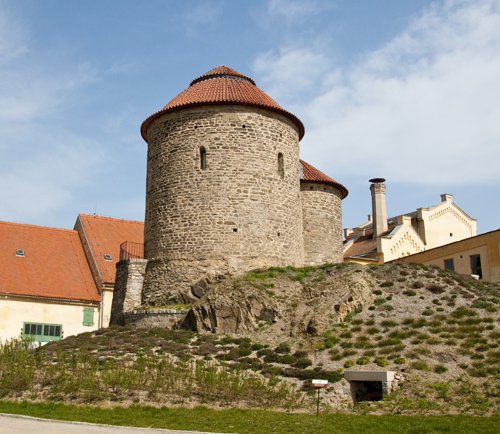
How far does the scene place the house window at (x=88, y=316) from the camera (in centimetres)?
3419

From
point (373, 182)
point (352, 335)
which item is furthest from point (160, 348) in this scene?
point (373, 182)

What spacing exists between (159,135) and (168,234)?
4.43 metres

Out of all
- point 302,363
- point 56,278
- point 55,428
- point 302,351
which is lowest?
point 55,428

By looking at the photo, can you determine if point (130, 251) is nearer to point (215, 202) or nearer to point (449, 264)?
point (215, 202)

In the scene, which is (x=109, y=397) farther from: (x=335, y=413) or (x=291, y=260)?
(x=291, y=260)

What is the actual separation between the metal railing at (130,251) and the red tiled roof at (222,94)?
16.3ft

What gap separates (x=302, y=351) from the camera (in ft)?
63.5

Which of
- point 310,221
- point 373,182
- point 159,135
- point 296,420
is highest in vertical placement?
point 373,182

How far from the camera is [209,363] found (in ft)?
61.3

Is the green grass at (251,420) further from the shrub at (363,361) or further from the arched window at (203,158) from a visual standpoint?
the arched window at (203,158)

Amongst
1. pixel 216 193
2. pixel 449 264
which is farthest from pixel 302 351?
pixel 449 264

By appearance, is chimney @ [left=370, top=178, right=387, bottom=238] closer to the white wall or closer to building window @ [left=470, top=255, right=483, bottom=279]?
building window @ [left=470, top=255, right=483, bottom=279]

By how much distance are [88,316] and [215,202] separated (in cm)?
1316

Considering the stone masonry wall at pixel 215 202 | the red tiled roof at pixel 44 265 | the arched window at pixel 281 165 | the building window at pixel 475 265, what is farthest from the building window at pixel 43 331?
the building window at pixel 475 265
